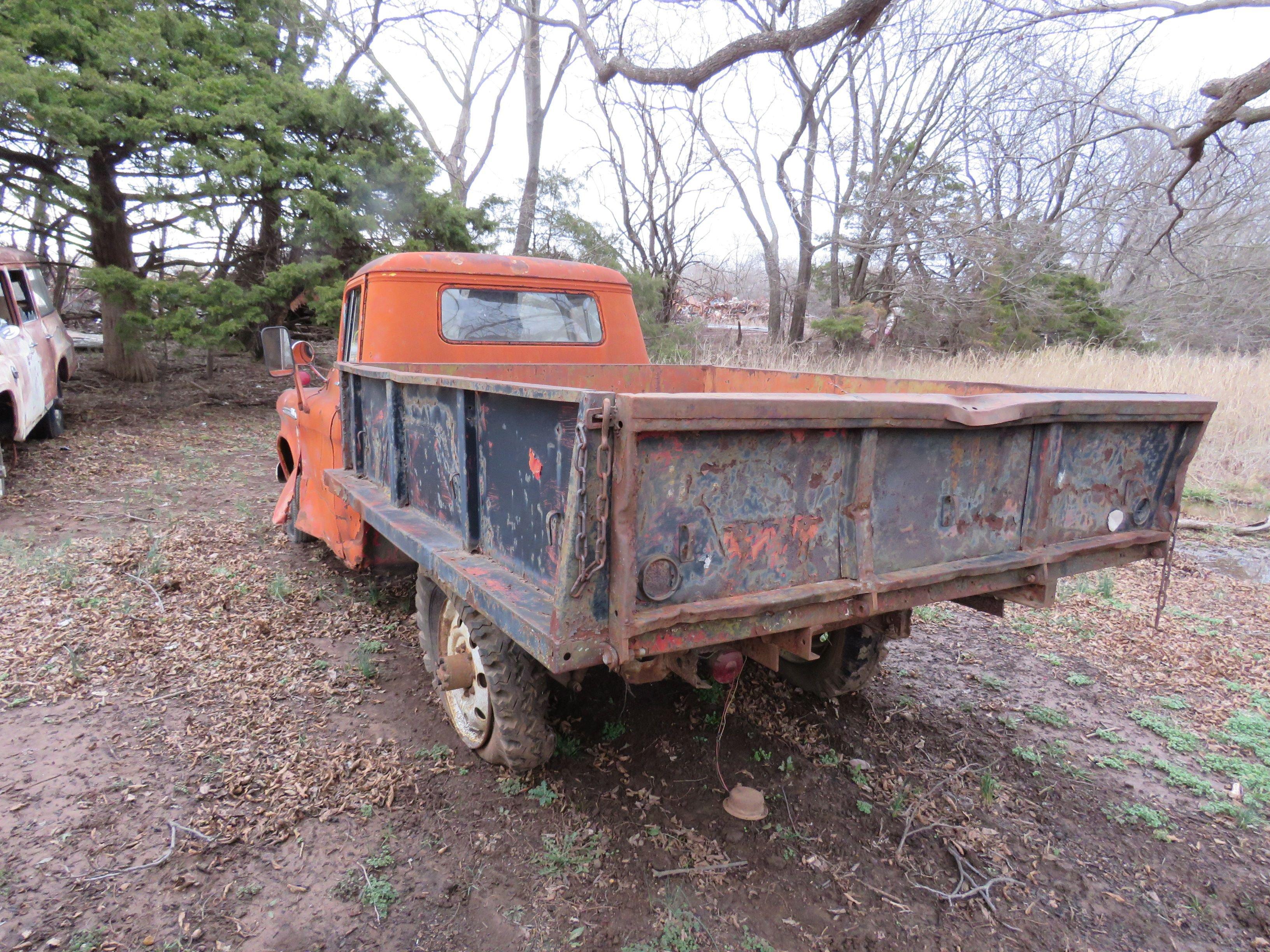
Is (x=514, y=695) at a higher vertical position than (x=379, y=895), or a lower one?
higher

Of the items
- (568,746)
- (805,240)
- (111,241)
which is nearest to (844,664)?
(568,746)

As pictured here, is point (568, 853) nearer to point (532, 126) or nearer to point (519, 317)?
point (519, 317)

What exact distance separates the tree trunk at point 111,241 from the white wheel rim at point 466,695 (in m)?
8.65

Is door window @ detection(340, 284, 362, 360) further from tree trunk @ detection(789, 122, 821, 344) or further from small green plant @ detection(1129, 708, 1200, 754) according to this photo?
tree trunk @ detection(789, 122, 821, 344)

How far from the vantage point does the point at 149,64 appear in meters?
8.77

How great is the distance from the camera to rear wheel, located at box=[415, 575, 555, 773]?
2.53 metres

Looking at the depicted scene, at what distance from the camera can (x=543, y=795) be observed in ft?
8.80

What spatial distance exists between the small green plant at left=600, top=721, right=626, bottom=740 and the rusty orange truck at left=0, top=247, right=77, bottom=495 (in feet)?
18.1

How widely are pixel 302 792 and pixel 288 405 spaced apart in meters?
3.23

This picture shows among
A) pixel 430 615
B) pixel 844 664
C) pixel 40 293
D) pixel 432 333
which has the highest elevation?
pixel 40 293

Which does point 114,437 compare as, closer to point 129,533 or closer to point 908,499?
point 129,533

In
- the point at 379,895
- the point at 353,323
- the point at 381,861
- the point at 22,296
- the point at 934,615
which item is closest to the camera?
the point at 379,895

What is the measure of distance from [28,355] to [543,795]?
7255 mm

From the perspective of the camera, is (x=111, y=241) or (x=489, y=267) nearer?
(x=489, y=267)
